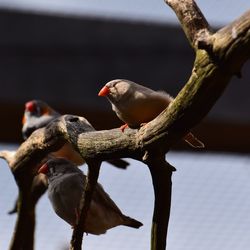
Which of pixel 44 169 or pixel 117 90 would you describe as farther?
pixel 44 169

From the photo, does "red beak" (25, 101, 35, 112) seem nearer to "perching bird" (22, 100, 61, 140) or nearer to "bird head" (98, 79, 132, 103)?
"perching bird" (22, 100, 61, 140)

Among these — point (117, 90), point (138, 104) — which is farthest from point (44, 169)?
point (138, 104)

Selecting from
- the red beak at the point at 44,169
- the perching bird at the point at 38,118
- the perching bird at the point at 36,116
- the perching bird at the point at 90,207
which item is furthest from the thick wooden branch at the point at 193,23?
the perching bird at the point at 36,116

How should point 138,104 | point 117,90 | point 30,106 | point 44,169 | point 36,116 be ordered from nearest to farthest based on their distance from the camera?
point 138,104, point 117,90, point 44,169, point 30,106, point 36,116

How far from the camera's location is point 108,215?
6.39ft

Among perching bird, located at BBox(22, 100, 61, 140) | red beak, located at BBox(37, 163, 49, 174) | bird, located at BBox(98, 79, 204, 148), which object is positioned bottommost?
perching bird, located at BBox(22, 100, 61, 140)

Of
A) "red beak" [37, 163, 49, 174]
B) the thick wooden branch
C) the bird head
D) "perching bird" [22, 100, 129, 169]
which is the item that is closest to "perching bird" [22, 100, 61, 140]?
"perching bird" [22, 100, 129, 169]

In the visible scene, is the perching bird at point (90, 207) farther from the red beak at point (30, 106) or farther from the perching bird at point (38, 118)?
the red beak at point (30, 106)

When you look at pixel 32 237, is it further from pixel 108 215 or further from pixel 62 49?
pixel 62 49

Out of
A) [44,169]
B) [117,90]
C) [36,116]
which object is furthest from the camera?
[36,116]

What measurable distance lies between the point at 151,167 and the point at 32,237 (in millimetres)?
1021

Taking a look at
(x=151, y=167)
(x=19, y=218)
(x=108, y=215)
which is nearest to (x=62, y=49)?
(x=19, y=218)

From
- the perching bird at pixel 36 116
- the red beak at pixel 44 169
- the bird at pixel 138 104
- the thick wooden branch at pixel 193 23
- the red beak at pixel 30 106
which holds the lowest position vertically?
the perching bird at pixel 36 116

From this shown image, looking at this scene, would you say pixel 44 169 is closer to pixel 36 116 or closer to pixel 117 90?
pixel 117 90
